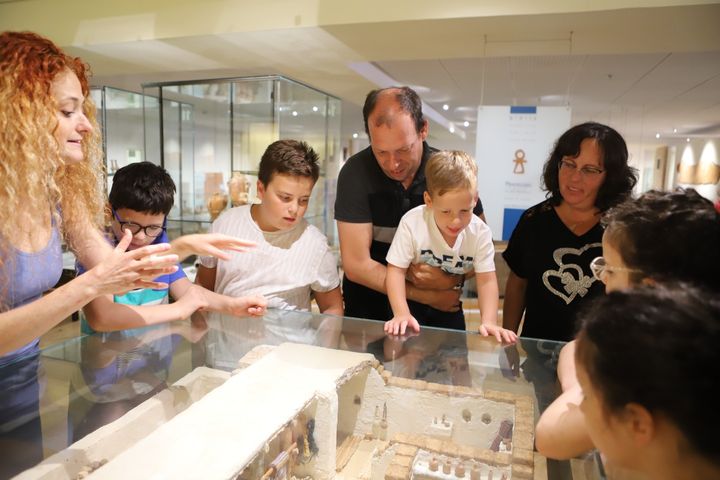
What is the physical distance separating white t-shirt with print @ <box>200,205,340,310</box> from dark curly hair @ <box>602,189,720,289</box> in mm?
1444

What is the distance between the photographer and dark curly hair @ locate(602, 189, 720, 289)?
101cm

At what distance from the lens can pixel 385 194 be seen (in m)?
Result: 2.57

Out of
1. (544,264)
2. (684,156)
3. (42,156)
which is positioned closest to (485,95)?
(684,156)

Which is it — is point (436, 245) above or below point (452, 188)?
below

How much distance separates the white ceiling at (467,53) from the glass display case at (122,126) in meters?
0.32

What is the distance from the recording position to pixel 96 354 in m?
1.81

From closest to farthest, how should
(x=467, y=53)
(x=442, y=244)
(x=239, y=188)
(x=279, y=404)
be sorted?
(x=279, y=404) → (x=442, y=244) → (x=467, y=53) → (x=239, y=188)

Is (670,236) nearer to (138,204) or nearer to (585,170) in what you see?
(585,170)

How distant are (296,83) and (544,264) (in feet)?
12.4

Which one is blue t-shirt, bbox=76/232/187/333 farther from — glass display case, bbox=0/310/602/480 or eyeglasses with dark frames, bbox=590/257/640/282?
eyeglasses with dark frames, bbox=590/257/640/282

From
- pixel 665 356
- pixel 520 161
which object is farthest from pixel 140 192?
pixel 520 161

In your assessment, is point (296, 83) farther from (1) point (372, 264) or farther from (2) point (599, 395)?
(2) point (599, 395)

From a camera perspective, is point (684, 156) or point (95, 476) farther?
point (684, 156)

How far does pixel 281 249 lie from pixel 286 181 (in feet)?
1.10
